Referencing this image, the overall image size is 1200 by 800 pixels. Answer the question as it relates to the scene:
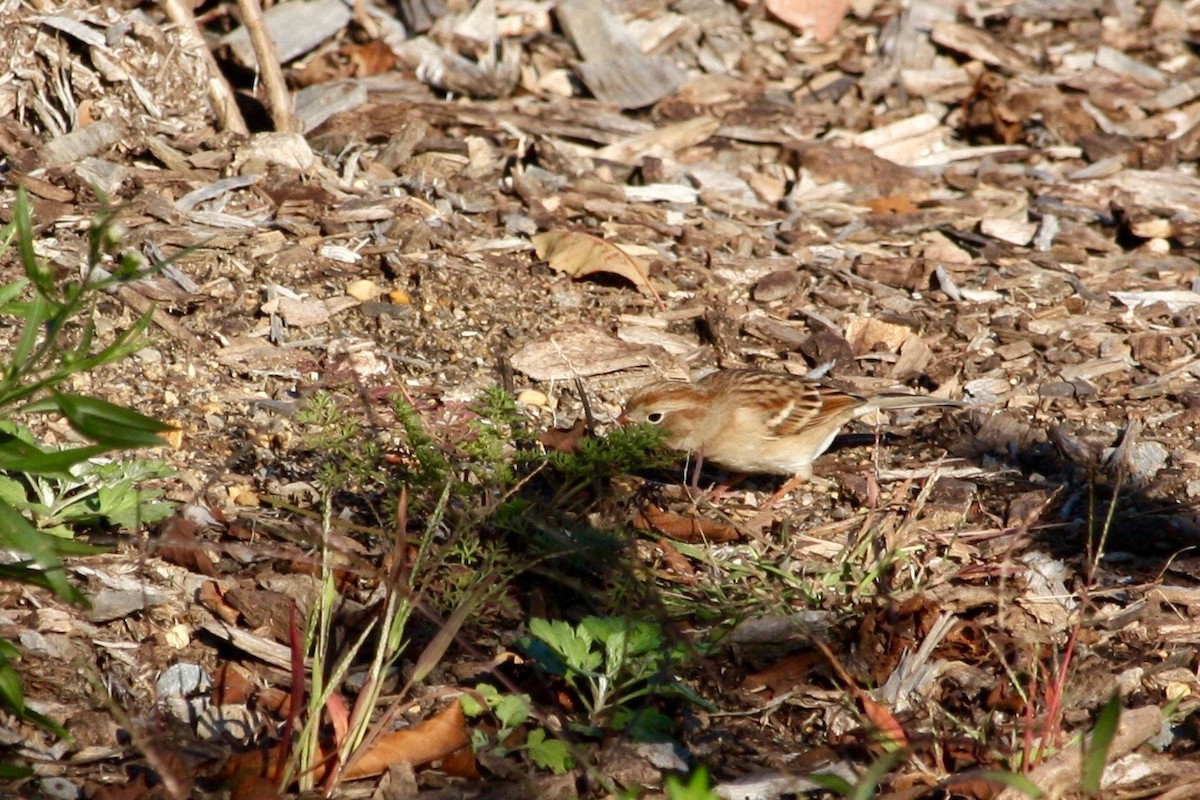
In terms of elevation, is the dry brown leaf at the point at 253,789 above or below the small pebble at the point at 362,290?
above

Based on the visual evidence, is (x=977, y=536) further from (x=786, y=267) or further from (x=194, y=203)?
(x=194, y=203)

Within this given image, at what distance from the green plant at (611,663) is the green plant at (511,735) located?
0.15 m

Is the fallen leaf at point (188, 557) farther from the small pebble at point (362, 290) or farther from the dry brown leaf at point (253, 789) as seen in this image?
the small pebble at point (362, 290)

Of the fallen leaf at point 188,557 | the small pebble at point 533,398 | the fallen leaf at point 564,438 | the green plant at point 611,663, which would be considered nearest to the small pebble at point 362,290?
the small pebble at point 533,398

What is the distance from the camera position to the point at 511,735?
422cm

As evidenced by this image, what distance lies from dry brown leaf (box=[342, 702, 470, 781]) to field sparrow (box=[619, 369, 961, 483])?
6.51 ft

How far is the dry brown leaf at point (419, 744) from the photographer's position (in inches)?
161

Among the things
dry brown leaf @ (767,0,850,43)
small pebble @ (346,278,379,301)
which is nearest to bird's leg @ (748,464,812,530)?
small pebble @ (346,278,379,301)

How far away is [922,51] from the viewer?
9969 millimetres

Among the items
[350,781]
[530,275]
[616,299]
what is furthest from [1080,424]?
[350,781]

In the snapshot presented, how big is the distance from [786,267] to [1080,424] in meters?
1.89

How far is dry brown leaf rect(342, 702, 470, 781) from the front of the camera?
409 centimetres

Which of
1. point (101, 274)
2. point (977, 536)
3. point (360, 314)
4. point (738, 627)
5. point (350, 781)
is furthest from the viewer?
point (360, 314)

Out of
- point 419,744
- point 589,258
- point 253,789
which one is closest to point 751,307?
point 589,258
